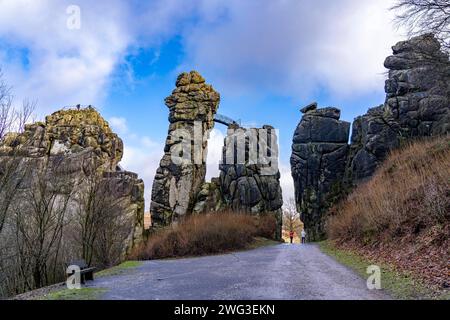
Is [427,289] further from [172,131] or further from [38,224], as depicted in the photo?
[172,131]

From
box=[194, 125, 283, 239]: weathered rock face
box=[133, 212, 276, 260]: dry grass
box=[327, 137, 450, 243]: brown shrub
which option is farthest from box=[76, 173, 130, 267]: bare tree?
box=[194, 125, 283, 239]: weathered rock face

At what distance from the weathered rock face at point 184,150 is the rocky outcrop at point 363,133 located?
37.8 feet

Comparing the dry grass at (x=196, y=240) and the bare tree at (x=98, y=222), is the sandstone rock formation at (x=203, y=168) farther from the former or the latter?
the bare tree at (x=98, y=222)

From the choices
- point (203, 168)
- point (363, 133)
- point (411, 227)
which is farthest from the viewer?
point (203, 168)

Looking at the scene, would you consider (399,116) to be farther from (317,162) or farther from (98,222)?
(98,222)

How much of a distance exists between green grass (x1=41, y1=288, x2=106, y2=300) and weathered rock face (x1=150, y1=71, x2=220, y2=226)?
1225 inches

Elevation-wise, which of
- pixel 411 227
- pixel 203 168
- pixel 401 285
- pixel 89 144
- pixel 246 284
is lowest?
pixel 246 284

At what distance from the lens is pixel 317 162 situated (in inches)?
1438

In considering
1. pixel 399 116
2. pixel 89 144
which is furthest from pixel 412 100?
pixel 89 144

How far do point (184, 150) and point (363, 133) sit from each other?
19.6m

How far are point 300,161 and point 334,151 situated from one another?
3.45 m

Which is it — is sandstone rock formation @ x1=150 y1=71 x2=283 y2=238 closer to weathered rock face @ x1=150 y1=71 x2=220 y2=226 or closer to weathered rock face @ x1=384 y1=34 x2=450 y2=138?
weathered rock face @ x1=150 y1=71 x2=220 y2=226
